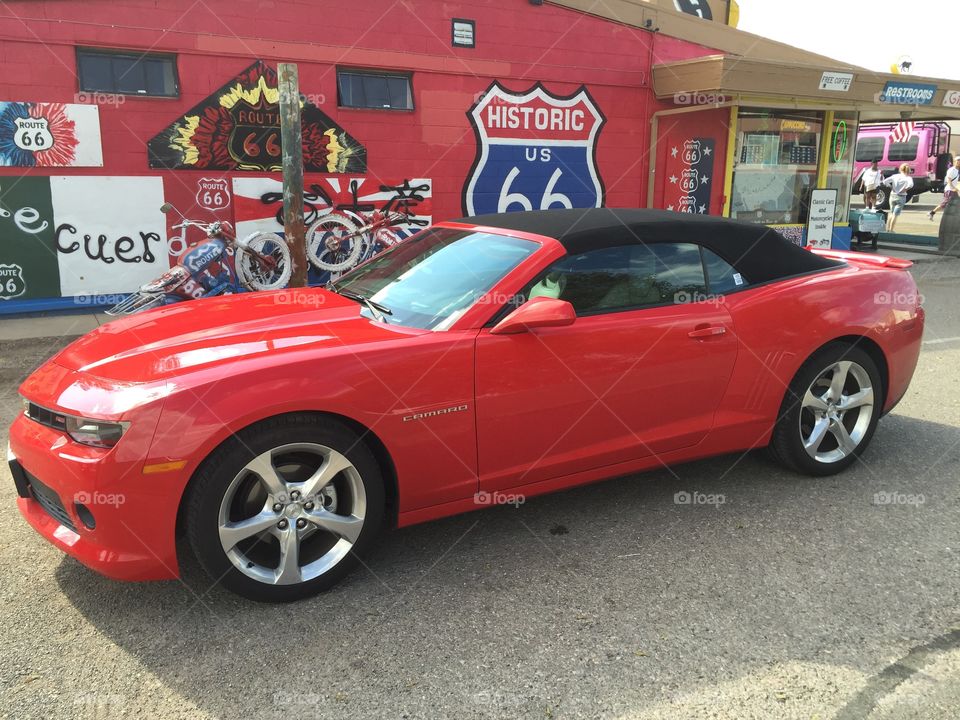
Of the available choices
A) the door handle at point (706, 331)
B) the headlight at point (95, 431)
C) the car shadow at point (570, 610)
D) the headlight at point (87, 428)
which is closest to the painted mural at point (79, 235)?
the car shadow at point (570, 610)

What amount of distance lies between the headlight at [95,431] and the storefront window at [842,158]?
14.0m

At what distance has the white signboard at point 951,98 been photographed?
1368 centimetres

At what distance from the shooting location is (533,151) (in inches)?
Answer: 448

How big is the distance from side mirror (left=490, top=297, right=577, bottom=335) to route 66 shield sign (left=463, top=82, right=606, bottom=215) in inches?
314

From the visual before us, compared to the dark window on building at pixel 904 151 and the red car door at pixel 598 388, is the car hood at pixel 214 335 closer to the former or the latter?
the red car door at pixel 598 388

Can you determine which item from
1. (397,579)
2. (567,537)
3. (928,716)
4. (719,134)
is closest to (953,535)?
(928,716)

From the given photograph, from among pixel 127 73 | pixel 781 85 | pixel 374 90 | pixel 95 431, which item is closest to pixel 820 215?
pixel 781 85

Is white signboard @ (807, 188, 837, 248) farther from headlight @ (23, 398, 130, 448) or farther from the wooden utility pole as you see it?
headlight @ (23, 398, 130, 448)

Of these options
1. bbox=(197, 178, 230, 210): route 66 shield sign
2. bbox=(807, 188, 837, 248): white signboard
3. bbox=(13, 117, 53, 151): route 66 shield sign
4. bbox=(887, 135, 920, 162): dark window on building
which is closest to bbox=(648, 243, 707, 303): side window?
bbox=(197, 178, 230, 210): route 66 shield sign

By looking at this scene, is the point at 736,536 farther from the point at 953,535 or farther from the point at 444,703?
the point at 444,703

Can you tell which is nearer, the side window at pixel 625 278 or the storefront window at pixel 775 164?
the side window at pixel 625 278

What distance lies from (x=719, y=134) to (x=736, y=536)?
10.6 m

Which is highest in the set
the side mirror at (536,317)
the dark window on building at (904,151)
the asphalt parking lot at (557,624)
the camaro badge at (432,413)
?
the dark window on building at (904,151)

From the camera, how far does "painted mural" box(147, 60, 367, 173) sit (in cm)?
915
